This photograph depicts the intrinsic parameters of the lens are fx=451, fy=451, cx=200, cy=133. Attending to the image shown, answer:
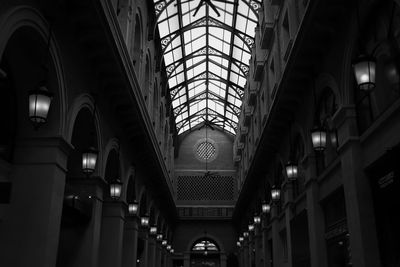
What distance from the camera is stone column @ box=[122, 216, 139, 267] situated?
660 inches

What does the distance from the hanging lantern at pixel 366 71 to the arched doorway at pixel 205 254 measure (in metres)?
34.3

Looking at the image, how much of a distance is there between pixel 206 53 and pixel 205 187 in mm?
13950

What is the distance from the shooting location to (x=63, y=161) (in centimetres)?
899

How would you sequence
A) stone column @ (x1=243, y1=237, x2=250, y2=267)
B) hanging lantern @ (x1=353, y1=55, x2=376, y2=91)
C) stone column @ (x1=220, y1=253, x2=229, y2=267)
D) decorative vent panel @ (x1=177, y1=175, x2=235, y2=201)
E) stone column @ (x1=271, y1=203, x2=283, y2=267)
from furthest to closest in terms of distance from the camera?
decorative vent panel @ (x1=177, y1=175, x2=235, y2=201)
stone column @ (x1=220, y1=253, x2=229, y2=267)
stone column @ (x1=243, y1=237, x2=250, y2=267)
stone column @ (x1=271, y1=203, x2=283, y2=267)
hanging lantern @ (x1=353, y1=55, x2=376, y2=91)

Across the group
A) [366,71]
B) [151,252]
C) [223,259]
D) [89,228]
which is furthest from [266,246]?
[223,259]

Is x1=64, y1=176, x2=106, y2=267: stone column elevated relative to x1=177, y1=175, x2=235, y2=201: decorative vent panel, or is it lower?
lower

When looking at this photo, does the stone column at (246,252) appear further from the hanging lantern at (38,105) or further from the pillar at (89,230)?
the hanging lantern at (38,105)

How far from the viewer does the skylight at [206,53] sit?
74.7ft

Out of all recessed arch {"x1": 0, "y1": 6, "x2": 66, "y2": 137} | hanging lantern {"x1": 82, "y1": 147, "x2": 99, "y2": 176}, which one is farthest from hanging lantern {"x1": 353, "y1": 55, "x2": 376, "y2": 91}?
hanging lantern {"x1": 82, "y1": 147, "x2": 99, "y2": 176}

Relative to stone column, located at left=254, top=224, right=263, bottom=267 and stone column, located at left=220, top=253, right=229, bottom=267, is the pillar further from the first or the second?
stone column, located at left=220, top=253, right=229, bottom=267

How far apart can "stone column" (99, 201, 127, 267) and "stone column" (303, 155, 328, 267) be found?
580 cm

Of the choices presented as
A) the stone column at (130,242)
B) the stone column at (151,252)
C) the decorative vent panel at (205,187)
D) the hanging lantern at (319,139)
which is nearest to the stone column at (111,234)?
the stone column at (130,242)

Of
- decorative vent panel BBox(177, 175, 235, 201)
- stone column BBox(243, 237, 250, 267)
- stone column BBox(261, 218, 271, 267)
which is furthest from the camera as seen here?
decorative vent panel BBox(177, 175, 235, 201)

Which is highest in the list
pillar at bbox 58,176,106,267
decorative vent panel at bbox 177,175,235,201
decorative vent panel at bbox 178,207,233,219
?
decorative vent panel at bbox 177,175,235,201
